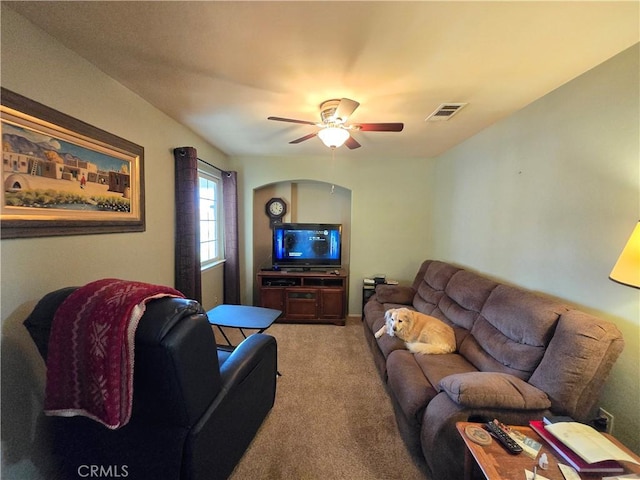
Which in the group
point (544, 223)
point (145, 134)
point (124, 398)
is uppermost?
point (145, 134)

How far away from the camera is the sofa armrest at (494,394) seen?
1.43 meters

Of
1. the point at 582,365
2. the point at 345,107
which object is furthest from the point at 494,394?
the point at 345,107

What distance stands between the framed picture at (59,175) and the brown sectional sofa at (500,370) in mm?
2275

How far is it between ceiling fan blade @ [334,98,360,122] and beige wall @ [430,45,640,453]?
1433 mm

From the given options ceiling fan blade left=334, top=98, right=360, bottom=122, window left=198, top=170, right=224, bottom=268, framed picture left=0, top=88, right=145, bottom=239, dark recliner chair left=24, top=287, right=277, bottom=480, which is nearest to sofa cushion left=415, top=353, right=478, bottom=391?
dark recliner chair left=24, top=287, right=277, bottom=480

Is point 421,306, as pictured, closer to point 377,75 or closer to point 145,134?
point 377,75

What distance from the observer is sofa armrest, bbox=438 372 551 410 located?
1432 mm

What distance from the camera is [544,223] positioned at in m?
2.09

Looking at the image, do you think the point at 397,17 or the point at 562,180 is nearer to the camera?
the point at 397,17

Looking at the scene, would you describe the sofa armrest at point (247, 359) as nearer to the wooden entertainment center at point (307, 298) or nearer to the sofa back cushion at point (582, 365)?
the sofa back cushion at point (582, 365)

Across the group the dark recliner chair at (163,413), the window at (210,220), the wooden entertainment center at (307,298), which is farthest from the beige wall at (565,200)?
the window at (210,220)

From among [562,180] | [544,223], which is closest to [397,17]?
[562,180]

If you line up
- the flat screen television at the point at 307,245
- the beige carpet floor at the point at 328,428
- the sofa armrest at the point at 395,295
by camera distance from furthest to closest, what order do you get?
1. the flat screen television at the point at 307,245
2. the sofa armrest at the point at 395,295
3. the beige carpet floor at the point at 328,428

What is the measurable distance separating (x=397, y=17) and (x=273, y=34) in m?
0.61
